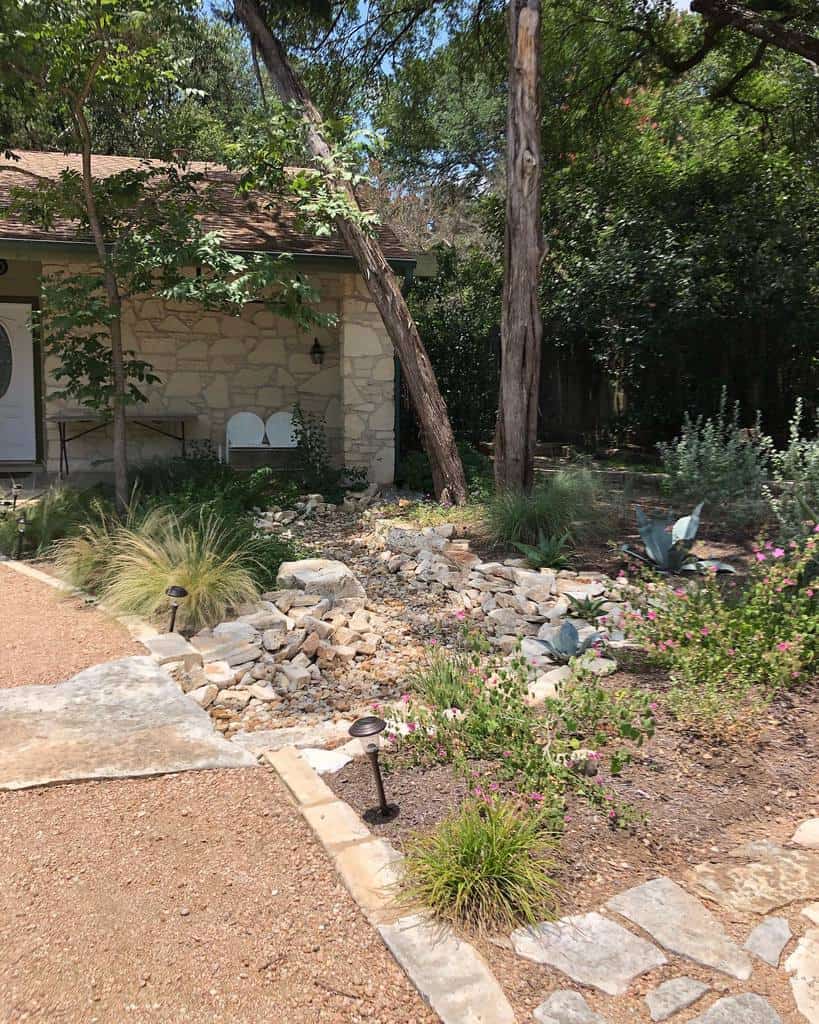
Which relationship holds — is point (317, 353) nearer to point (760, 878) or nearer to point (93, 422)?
point (93, 422)

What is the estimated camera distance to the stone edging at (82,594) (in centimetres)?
492

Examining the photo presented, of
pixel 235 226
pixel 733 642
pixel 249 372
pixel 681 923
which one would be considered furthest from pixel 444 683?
pixel 235 226

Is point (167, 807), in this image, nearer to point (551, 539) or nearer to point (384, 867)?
point (384, 867)

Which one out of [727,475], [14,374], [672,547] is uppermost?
[14,374]

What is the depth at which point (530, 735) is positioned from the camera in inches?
122

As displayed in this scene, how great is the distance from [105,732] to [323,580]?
7.02 ft

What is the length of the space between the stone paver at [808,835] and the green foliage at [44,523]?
18.2ft

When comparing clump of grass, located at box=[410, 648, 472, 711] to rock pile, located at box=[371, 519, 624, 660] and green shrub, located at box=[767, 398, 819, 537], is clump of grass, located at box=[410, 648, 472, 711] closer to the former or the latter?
rock pile, located at box=[371, 519, 624, 660]

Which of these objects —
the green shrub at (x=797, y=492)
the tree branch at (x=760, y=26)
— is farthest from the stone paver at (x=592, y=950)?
the tree branch at (x=760, y=26)

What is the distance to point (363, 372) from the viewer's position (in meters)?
9.48

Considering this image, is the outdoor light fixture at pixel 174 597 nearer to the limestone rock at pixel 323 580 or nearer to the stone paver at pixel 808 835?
the limestone rock at pixel 323 580

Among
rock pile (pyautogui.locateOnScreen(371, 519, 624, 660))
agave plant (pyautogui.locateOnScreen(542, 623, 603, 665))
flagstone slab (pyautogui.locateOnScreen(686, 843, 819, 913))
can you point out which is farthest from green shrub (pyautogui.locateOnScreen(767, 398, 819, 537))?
flagstone slab (pyautogui.locateOnScreen(686, 843, 819, 913))

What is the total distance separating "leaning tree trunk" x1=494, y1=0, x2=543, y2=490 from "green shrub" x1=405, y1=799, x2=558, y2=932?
201 inches

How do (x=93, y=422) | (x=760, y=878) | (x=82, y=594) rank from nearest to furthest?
1. (x=760, y=878)
2. (x=82, y=594)
3. (x=93, y=422)
